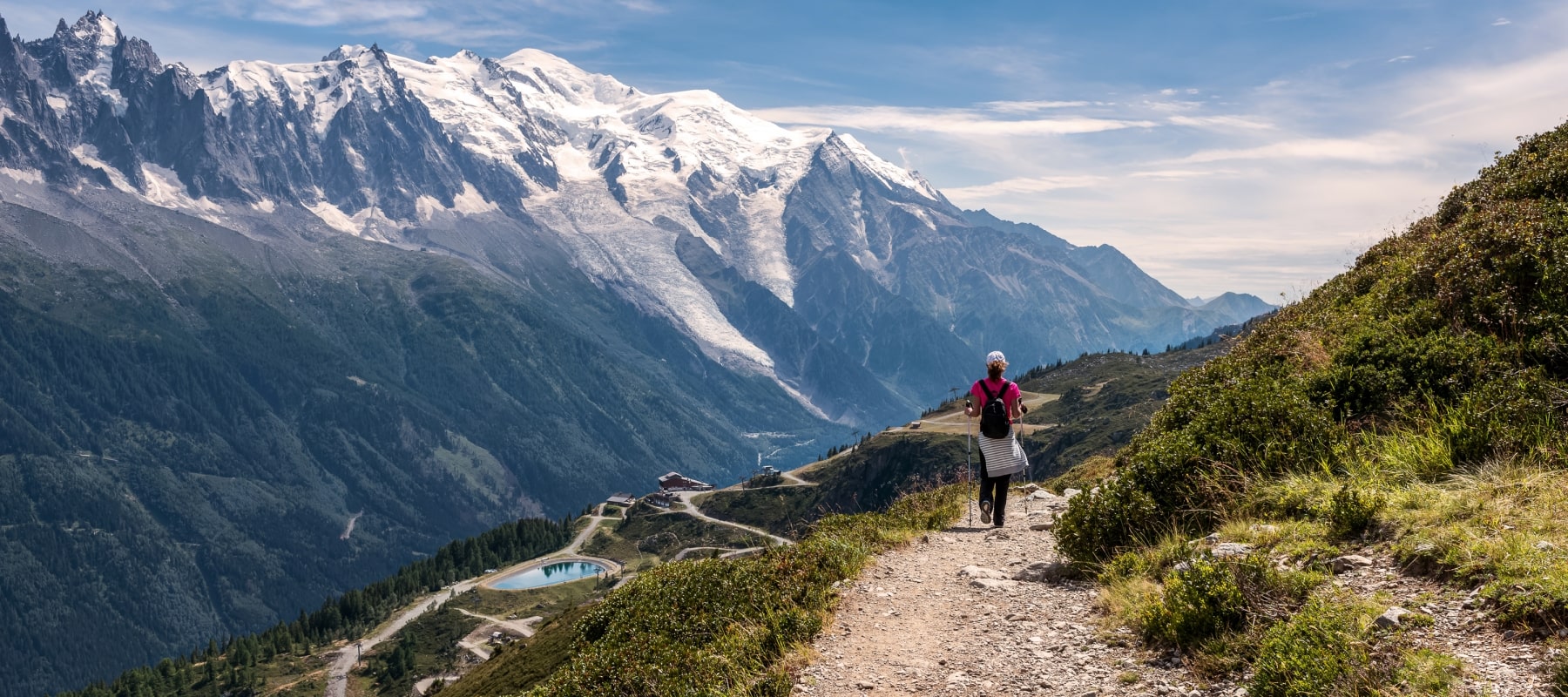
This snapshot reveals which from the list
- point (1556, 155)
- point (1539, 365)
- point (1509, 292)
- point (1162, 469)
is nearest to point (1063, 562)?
point (1162, 469)

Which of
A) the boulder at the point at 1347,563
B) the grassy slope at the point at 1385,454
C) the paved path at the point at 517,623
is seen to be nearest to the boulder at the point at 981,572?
the grassy slope at the point at 1385,454

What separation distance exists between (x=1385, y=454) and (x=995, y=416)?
28.0ft

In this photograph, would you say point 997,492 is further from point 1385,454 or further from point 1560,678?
point 1560,678

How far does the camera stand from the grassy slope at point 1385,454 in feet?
33.9

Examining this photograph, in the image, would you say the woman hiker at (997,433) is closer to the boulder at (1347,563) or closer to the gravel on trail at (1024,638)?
the gravel on trail at (1024,638)

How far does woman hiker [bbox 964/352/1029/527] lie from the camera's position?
2183 cm

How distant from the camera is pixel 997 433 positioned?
2175cm

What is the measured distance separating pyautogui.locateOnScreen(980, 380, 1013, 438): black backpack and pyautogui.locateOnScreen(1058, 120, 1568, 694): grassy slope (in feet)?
10.5

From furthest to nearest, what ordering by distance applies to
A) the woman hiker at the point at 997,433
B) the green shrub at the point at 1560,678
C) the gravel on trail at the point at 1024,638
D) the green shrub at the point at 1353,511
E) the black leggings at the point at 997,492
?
the black leggings at the point at 997,492 → the woman hiker at the point at 997,433 → the green shrub at the point at 1353,511 → the gravel on trail at the point at 1024,638 → the green shrub at the point at 1560,678

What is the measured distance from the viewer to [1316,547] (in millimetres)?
12289

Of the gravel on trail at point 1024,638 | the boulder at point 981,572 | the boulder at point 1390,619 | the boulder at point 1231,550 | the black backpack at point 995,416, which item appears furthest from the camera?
the black backpack at point 995,416

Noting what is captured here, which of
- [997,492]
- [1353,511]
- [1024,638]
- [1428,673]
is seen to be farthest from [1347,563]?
[997,492]

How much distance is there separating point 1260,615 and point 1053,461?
646 ft

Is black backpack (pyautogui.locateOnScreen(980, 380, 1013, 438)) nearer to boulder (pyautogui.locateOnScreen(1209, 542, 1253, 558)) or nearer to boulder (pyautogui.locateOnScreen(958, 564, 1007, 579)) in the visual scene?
boulder (pyautogui.locateOnScreen(958, 564, 1007, 579))
